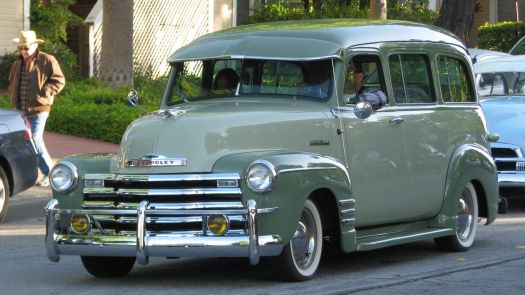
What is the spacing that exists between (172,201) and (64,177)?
99 cm

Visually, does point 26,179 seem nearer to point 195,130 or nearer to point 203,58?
point 203,58

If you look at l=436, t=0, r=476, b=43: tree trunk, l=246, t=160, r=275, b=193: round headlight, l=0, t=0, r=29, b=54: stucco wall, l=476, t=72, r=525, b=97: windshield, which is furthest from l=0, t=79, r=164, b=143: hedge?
l=246, t=160, r=275, b=193: round headlight

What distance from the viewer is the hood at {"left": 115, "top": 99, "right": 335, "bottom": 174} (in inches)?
341

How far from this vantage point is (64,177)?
9.00 metres

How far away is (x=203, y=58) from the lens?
9.97m

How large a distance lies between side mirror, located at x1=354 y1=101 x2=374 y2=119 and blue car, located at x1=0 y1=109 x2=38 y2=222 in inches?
195

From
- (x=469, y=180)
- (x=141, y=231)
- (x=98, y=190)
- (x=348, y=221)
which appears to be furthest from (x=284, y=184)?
(x=469, y=180)

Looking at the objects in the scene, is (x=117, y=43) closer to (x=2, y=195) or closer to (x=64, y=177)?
(x=2, y=195)

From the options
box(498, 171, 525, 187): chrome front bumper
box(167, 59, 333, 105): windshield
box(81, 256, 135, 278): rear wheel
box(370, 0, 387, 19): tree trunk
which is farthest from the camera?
box(370, 0, 387, 19): tree trunk

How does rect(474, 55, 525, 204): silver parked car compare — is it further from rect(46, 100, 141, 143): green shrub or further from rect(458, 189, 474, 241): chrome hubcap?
rect(46, 100, 141, 143): green shrub

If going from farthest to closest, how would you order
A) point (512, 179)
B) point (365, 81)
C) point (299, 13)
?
point (299, 13) → point (512, 179) → point (365, 81)

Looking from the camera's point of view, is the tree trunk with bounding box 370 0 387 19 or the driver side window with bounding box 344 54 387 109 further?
the tree trunk with bounding box 370 0 387 19

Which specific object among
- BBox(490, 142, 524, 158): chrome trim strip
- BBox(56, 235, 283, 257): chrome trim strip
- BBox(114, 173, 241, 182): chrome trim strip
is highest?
BBox(114, 173, 241, 182): chrome trim strip

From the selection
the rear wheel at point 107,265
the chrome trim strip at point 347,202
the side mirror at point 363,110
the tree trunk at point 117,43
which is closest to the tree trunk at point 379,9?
the tree trunk at point 117,43
